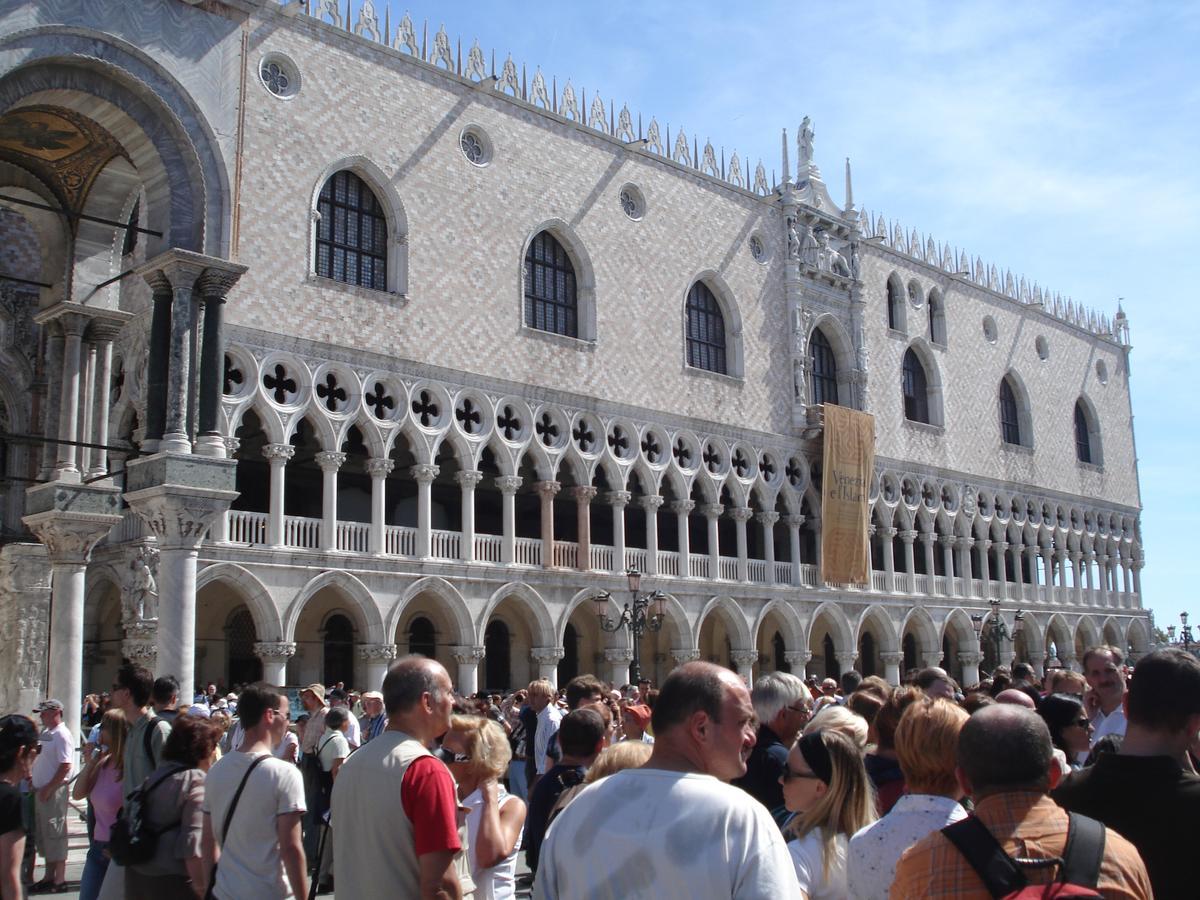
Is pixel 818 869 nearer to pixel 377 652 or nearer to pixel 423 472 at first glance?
pixel 377 652

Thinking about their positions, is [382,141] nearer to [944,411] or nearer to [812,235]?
[812,235]

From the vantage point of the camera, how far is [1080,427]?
3734 cm

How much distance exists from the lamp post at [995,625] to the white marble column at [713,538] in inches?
280

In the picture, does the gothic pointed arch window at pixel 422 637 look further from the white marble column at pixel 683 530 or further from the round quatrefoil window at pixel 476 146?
the round quatrefoil window at pixel 476 146

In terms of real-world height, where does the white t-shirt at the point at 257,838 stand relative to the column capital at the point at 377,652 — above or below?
below

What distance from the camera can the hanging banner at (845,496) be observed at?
1060 inches

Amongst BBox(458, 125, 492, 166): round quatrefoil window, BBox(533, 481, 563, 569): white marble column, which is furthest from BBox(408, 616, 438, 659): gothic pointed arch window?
BBox(458, 125, 492, 166): round quatrefoil window

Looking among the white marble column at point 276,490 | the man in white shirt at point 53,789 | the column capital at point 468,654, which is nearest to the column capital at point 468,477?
the column capital at point 468,654

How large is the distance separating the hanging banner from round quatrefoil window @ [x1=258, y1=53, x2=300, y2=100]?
513 inches

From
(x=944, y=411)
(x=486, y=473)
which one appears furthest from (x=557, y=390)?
(x=944, y=411)

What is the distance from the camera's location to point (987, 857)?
8.16 ft

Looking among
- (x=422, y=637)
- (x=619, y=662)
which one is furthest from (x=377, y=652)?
(x=619, y=662)

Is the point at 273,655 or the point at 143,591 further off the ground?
the point at 143,591

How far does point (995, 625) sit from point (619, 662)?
10.0 metres
